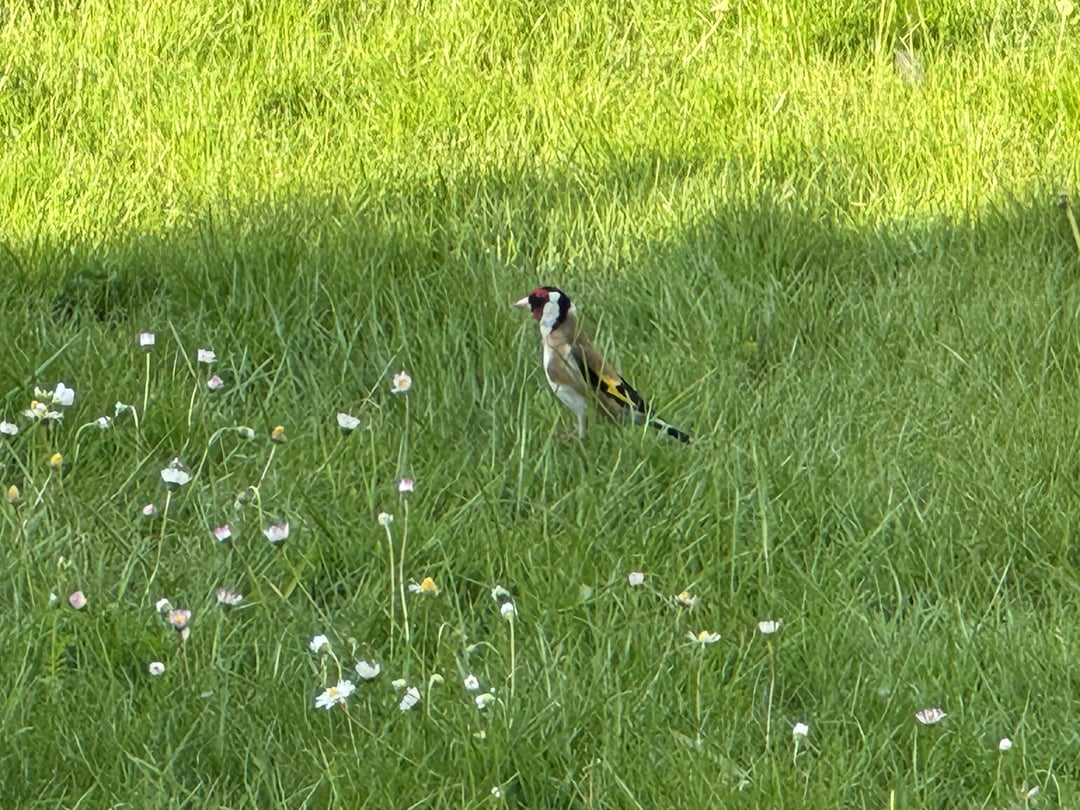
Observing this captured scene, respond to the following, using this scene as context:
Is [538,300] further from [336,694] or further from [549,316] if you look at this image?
[336,694]

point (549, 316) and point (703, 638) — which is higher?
point (549, 316)

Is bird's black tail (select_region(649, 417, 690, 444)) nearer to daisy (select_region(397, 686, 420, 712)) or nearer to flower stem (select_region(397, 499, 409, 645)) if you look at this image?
flower stem (select_region(397, 499, 409, 645))

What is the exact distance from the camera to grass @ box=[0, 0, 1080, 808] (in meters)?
3.01

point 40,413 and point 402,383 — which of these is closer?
point 40,413

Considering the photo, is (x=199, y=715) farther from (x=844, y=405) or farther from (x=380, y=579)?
(x=844, y=405)

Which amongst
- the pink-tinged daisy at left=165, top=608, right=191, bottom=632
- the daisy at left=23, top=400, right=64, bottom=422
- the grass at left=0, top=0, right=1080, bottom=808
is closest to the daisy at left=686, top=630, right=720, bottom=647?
the grass at left=0, top=0, right=1080, bottom=808

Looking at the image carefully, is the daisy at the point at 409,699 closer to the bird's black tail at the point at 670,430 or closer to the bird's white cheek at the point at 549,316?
the bird's black tail at the point at 670,430

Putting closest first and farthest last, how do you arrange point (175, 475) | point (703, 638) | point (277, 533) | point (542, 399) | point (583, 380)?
1. point (703, 638)
2. point (277, 533)
3. point (175, 475)
4. point (583, 380)
5. point (542, 399)

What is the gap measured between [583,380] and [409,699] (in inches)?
47.4

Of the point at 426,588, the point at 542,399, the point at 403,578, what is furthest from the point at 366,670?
the point at 542,399

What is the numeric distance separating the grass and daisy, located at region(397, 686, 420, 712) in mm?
48

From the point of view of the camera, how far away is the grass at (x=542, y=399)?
3.01 metres

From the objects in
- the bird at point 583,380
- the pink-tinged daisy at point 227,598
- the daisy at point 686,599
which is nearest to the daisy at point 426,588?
the pink-tinged daisy at point 227,598

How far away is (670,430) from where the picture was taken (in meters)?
3.97
